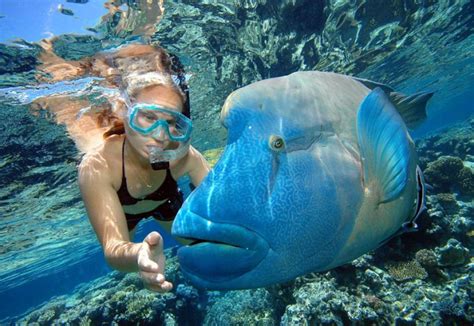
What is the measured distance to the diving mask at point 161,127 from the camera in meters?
3.34

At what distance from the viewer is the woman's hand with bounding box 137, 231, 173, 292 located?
5.04ft

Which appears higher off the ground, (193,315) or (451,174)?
(451,174)

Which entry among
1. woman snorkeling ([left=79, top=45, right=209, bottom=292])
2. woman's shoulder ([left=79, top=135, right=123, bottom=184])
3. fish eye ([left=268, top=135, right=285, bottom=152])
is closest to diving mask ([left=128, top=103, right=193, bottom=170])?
woman snorkeling ([left=79, top=45, right=209, bottom=292])

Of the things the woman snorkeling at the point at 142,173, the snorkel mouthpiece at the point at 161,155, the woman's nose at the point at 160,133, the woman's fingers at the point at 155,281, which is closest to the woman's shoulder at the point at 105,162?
the woman snorkeling at the point at 142,173

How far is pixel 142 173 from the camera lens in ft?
12.0

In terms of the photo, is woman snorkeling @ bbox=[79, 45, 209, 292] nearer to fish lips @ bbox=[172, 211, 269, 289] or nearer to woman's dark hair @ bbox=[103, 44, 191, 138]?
fish lips @ bbox=[172, 211, 269, 289]

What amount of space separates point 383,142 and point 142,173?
297 centimetres

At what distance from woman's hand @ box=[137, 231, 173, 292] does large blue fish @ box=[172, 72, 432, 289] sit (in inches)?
12.4

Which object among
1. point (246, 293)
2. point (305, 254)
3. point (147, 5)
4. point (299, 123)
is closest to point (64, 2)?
point (147, 5)

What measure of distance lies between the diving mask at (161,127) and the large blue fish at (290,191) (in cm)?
204

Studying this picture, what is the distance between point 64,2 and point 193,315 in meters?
8.27

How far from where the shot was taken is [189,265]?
1.22 meters

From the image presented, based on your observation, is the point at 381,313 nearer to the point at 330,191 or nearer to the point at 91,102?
the point at 330,191

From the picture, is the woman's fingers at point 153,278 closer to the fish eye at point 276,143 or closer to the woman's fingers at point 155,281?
the woman's fingers at point 155,281
